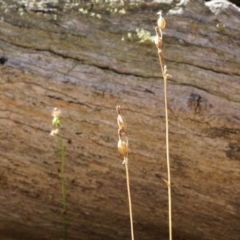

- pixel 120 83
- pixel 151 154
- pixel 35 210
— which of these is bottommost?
pixel 35 210

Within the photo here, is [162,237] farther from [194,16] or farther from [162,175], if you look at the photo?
[194,16]

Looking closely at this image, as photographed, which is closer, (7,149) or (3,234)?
(7,149)

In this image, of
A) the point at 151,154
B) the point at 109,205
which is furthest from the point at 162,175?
the point at 109,205

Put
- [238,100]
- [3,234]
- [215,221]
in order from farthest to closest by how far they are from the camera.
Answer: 1. [3,234]
2. [215,221]
3. [238,100]

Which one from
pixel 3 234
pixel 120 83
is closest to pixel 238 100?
pixel 120 83

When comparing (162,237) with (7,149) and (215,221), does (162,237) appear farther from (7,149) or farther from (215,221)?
(7,149)

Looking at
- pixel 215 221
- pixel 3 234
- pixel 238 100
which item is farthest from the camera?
pixel 3 234

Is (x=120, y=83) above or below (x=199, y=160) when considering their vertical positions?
above
